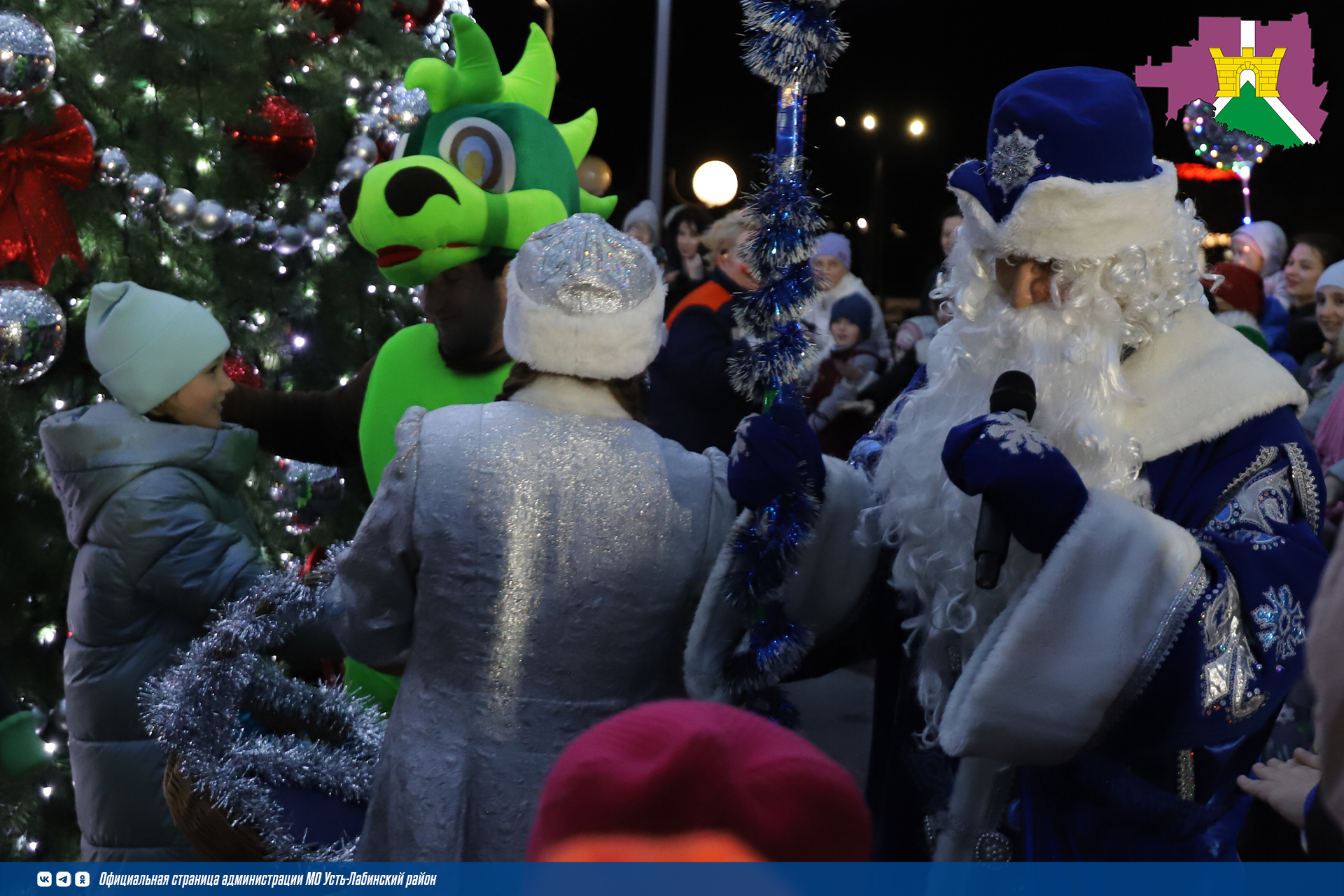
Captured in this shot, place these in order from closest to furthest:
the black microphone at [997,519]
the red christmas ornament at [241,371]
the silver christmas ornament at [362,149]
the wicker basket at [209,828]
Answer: the black microphone at [997,519] < the wicker basket at [209,828] < the red christmas ornament at [241,371] < the silver christmas ornament at [362,149]

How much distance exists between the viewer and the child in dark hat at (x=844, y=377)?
A: 20.4 feet

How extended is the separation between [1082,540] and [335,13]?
3.50 metres

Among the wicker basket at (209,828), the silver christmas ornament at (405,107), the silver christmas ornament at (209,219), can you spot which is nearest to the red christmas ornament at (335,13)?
the silver christmas ornament at (405,107)

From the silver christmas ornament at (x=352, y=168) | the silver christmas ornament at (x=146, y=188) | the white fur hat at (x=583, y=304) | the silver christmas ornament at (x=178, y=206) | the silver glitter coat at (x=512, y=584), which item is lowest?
the silver glitter coat at (x=512, y=584)

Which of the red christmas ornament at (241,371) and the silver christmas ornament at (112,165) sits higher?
the silver christmas ornament at (112,165)

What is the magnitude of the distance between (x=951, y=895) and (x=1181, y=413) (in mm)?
861

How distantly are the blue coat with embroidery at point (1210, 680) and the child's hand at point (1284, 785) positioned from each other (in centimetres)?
2

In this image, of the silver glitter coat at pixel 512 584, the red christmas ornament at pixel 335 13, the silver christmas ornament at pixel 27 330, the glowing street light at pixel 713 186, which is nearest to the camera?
the silver glitter coat at pixel 512 584

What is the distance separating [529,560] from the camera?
79.9 inches

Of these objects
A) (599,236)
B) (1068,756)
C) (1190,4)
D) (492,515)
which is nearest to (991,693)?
(1068,756)

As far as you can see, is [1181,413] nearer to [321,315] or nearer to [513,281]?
[513,281]

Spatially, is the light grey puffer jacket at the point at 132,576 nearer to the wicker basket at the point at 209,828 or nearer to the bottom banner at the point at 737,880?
the bottom banner at the point at 737,880

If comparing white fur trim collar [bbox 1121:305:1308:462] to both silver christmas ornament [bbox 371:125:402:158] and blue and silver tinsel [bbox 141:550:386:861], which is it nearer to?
blue and silver tinsel [bbox 141:550:386:861]

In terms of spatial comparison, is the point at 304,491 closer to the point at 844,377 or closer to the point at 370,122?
the point at 370,122
